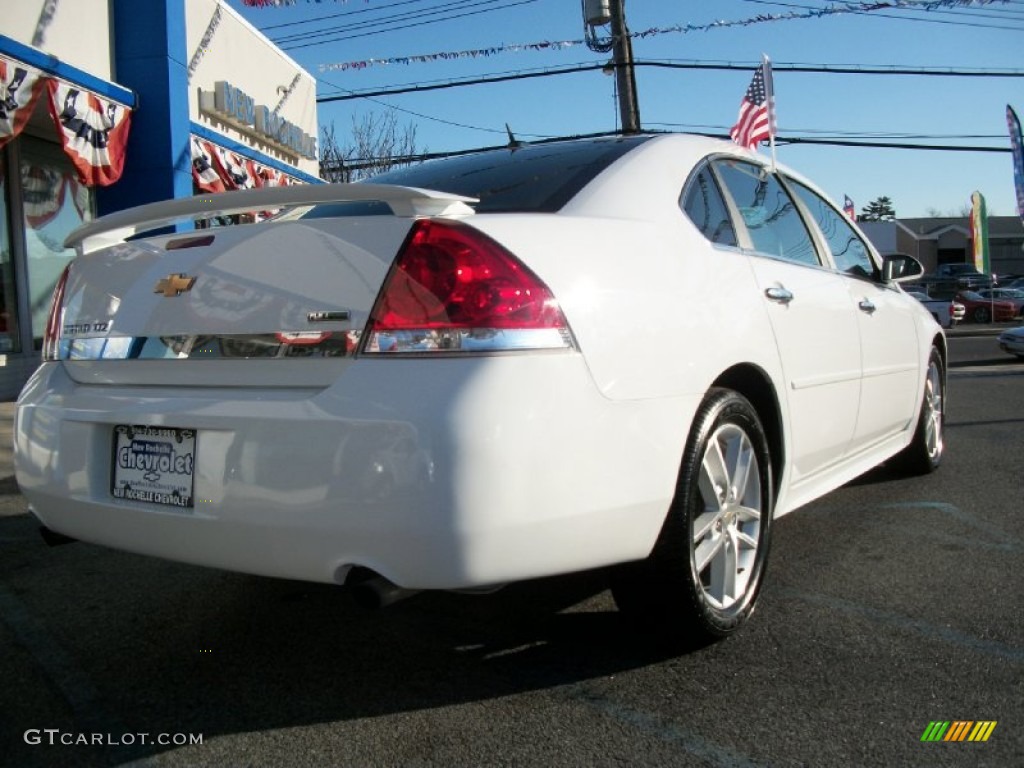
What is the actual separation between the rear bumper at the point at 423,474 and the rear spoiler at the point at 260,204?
425mm

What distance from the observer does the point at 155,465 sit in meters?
2.33

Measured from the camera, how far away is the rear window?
2.64m

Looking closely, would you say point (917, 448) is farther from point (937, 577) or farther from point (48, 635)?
point (48, 635)

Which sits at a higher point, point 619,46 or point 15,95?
point 619,46

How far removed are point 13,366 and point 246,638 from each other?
788 cm

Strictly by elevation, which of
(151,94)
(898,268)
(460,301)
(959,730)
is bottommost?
(959,730)

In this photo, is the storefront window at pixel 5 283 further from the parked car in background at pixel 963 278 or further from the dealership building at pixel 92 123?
the parked car in background at pixel 963 278

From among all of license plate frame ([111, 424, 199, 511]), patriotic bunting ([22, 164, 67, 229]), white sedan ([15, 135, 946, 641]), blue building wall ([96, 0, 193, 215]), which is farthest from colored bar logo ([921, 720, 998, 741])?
patriotic bunting ([22, 164, 67, 229])

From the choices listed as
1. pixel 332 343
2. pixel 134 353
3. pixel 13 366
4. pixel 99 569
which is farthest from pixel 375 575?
pixel 13 366

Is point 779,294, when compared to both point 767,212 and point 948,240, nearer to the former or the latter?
point 767,212

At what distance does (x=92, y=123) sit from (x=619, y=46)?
9.88m

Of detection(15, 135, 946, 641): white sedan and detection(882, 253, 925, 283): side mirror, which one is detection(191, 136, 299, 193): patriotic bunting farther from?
detection(15, 135, 946, 641): white sedan

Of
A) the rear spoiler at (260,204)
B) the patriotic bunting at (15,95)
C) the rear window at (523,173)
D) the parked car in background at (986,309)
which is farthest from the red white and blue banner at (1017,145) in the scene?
the rear spoiler at (260,204)

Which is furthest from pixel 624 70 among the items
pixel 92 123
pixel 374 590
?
pixel 374 590
